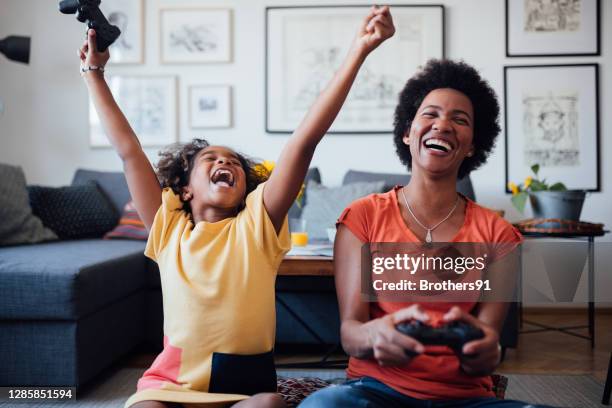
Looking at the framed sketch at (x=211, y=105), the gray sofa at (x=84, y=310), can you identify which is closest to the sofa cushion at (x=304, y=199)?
the gray sofa at (x=84, y=310)

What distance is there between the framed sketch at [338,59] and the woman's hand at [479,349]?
2987 millimetres

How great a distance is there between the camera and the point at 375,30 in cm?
A: 98

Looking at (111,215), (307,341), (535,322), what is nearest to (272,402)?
(307,341)

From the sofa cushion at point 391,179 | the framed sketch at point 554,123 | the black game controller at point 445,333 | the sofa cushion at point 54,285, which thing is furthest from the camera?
the framed sketch at point 554,123

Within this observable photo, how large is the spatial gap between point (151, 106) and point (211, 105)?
0.41m

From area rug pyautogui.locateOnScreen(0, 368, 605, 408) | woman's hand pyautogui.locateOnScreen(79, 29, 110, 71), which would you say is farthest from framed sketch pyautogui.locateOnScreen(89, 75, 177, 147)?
woman's hand pyautogui.locateOnScreen(79, 29, 110, 71)

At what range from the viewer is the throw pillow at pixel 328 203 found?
2.97 m

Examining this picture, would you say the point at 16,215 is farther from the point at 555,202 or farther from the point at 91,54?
the point at 555,202

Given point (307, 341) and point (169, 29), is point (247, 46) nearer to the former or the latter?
point (169, 29)

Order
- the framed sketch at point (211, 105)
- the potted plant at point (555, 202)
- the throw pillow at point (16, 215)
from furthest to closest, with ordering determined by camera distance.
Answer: the framed sketch at point (211, 105), the potted plant at point (555, 202), the throw pillow at point (16, 215)

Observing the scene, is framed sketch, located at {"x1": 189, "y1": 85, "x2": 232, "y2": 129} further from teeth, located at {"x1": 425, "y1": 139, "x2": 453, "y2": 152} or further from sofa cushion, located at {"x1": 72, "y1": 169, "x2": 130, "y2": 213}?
teeth, located at {"x1": 425, "y1": 139, "x2": 453, "y2": 152}

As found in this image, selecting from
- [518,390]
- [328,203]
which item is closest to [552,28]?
[328,203]

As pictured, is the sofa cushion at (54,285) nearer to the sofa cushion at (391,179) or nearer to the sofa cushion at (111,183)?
the sofa cushion at (111,183)

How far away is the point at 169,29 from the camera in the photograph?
3.80 metres
